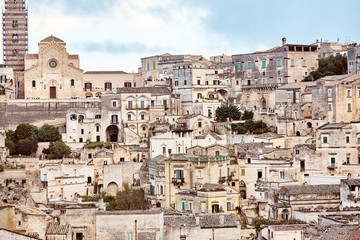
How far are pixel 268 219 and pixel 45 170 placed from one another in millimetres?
17693

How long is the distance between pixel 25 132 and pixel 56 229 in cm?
2918

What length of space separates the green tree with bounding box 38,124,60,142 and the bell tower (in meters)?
20.3

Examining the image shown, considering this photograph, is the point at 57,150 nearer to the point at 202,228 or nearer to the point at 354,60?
the point at 354,60

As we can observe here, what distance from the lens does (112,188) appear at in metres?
58.8

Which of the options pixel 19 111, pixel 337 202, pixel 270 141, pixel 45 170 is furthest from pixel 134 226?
pixel 19 111

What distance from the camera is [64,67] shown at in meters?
79.8

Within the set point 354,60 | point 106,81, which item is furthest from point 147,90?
point 354,60

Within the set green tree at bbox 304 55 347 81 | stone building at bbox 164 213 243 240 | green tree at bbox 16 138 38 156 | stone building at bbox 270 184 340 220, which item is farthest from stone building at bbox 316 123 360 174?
green tree at bbox 16 138 38 156

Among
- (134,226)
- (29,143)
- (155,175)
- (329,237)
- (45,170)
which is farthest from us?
(29,143)

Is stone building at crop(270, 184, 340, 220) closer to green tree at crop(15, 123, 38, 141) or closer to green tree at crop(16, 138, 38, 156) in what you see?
green tree at crop(16, 138, 38, 156)

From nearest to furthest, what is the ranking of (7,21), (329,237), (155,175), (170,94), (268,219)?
(329,237) < (268,219) < (155,175) < (170,94) < (7,21)

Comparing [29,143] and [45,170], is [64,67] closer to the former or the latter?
[29,143]

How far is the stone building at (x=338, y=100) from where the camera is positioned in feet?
206

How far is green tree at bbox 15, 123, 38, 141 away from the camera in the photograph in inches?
2721
